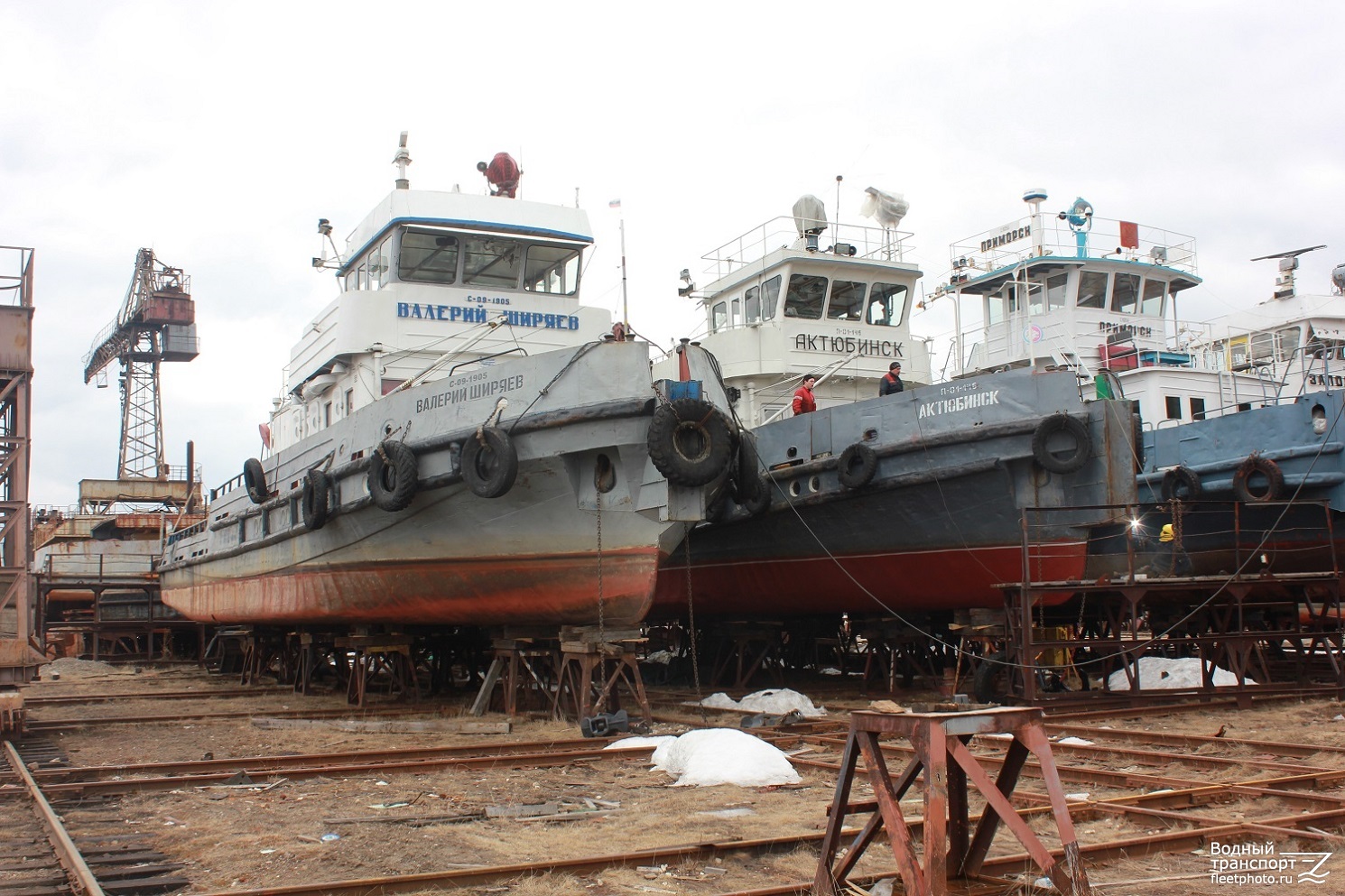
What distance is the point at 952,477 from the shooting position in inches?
470

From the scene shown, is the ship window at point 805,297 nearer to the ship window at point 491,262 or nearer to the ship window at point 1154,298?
the ship window at point 491,262

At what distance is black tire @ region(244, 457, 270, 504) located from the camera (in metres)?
14.6

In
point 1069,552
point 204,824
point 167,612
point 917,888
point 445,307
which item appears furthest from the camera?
point 167,612

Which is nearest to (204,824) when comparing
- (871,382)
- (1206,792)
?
(1206,792)

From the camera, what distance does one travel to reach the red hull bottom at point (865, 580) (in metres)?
11.8

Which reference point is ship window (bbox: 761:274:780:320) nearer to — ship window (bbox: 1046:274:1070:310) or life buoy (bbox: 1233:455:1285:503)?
ship window (bbox: 1046:274:1070:310)

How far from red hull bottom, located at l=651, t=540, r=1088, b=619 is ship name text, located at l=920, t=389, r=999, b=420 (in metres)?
1.44

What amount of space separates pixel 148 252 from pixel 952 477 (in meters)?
50.1

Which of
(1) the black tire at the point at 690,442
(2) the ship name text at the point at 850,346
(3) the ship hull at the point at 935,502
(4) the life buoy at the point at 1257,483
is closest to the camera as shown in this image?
(1) the black tire at the point at 690,442

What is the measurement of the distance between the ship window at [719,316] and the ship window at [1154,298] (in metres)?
6.92

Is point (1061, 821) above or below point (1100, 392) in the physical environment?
below

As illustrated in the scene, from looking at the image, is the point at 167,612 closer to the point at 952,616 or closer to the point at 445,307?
the point at 445,307

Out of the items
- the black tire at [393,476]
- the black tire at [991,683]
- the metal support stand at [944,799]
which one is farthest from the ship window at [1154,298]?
the metal support stand at [944,799]

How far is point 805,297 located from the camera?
1698 cm
